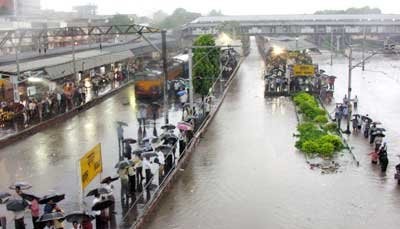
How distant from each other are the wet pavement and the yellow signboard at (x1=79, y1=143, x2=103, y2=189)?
1.55 ft

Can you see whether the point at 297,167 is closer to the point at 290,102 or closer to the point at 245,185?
the point at 245,185

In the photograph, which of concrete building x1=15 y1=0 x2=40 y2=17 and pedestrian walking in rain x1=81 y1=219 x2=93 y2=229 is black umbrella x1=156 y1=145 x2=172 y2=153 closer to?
pedestrian walking in rain x1=81 y1=219 x2=93 y2=229

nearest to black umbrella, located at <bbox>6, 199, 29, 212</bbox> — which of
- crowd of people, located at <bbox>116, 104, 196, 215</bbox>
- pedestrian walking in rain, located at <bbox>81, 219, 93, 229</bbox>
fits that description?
pedestrian walking in rain, located at <bbox>81, 219, 93, 229</bbox>

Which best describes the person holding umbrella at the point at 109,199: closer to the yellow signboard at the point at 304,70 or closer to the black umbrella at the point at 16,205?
the black umbrella at the point at 16,205

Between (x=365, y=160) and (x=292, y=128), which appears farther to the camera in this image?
(x=292, y=128)

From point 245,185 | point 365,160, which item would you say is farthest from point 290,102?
point 245,185

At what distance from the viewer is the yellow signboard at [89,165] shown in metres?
14.1

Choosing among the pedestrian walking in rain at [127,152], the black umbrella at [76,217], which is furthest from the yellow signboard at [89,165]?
the pedestrian walking in rain at [127,152]

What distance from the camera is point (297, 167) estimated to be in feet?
65.8

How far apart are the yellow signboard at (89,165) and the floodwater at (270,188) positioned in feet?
6.76

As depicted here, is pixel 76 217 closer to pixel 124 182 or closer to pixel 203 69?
pixel 124 182

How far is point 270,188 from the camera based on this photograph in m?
17.4

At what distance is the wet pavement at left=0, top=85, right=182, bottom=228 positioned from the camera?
1839 centimetres

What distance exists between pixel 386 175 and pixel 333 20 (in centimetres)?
8710
